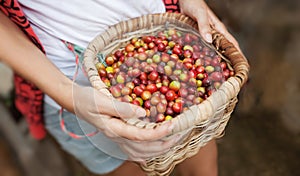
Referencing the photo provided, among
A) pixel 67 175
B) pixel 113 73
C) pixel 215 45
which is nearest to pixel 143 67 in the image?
pixel 113 73

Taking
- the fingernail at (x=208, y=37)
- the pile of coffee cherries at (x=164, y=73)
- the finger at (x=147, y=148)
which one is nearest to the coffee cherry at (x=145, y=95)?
the pile of coffee cherries at (x=164, y=73)

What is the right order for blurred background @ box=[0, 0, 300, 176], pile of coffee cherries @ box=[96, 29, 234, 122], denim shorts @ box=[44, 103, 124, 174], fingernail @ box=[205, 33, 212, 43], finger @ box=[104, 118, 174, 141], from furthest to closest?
1. blurred background @ box=[0, 0, 300, 176]
2. denim shorts @ box=[44, 103, 124, 174]
3. fingernail @ box=[205, 33, 212, 43]
4. pile of coffee cherries @ box=[96, 29, 234, 122]
5. finger @ box=[104, 118, 174, 141]

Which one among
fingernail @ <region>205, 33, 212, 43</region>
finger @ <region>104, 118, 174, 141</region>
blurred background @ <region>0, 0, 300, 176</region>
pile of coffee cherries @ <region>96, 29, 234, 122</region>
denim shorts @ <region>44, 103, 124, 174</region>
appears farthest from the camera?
blurred background @ <region>0, 0, 300, 176</region>

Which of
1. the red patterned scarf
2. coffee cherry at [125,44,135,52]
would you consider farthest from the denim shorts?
coffee cherry at [125,44,135,52]

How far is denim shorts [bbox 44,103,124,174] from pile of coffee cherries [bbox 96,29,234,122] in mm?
289

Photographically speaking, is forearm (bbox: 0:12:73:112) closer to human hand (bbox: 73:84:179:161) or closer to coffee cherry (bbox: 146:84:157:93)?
human hand (bbox: 73:84:179:161)

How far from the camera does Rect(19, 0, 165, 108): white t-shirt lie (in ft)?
3.70

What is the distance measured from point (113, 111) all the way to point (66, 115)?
0.38 metres

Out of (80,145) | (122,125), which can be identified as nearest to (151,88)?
(122,125)

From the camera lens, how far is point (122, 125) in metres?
0.96

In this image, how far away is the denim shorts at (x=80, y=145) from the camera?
4.31ft

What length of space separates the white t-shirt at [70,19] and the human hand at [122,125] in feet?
0.35

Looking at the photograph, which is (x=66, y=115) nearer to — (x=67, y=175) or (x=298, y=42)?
(x=67, y=175)

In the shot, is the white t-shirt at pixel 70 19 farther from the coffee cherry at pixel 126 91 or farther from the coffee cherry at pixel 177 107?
the coffee cherry at pixel 177 107
